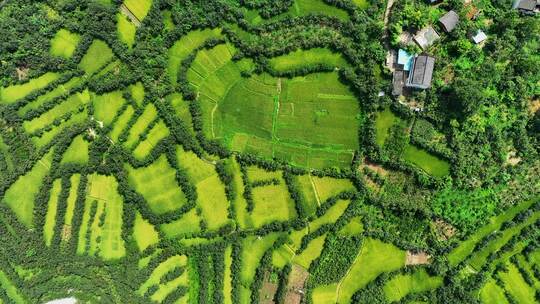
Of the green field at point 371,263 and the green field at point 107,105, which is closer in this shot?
the green field at point 371,263

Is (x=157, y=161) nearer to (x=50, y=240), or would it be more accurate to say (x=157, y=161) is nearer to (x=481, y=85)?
(x=50, y=240)

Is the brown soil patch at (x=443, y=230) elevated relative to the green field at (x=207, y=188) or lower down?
lower down

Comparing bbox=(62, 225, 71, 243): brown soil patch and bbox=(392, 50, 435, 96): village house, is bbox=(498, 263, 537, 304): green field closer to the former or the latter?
bbox=(392, 50, 435, 96): village house

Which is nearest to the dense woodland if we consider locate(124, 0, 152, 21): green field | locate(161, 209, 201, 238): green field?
locate(161, 209, 201, 238): green field

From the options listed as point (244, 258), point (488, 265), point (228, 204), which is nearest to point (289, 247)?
point (244, 258)

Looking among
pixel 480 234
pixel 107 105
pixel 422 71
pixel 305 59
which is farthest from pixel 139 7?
pixel 480 234

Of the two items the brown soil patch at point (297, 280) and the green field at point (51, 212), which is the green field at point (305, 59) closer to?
the brown soil patch at point (297, 280)

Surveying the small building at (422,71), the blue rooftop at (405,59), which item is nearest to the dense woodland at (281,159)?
the small building at (422,71)
